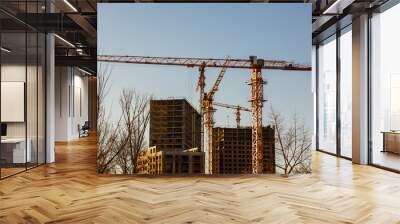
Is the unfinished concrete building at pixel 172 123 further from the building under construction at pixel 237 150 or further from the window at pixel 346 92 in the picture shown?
the window at pixel 346 92

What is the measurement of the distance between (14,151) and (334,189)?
536cm

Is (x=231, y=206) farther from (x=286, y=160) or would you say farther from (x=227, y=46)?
(x=227, y=46)

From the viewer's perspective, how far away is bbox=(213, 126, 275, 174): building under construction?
264 inches

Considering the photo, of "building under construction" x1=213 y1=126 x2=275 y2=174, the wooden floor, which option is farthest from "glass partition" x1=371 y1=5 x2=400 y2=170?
"building under construction" x1=213 y1=126 x2=275 y2=174

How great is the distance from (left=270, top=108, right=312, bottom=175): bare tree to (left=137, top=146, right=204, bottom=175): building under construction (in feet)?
4.38

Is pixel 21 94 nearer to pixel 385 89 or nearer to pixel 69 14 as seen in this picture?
pixel 69 14

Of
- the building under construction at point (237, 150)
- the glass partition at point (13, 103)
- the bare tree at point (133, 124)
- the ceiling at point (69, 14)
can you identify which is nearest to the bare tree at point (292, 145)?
the building under construction at point (237, 150)

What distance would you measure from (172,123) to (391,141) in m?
4.09

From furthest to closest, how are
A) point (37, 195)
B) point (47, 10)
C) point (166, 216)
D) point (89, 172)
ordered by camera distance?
point (47, 10)
point (89, 172)
point (37, 195)
point (166, 216)

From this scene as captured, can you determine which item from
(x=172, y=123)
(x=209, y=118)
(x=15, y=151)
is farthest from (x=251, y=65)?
(x=15, y=151)

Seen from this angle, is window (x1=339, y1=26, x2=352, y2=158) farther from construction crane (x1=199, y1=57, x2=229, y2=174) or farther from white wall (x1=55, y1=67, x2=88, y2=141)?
white wall (x1=55, y1=67, x2=88, y2=141)

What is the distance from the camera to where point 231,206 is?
469 cm

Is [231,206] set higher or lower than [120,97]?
lower

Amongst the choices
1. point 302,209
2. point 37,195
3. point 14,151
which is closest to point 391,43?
point 302,209
